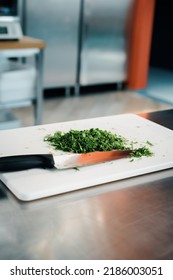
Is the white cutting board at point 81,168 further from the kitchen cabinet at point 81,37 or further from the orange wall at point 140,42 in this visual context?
the orange wall at point 140,42

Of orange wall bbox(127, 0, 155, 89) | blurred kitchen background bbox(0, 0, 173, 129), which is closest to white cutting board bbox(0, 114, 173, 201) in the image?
blurred kitchen background bbox(0, 0, 173, 129)

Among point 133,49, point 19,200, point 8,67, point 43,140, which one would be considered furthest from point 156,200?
point 133,49

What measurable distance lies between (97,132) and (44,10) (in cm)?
340

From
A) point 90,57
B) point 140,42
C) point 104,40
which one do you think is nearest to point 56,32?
point 90,57

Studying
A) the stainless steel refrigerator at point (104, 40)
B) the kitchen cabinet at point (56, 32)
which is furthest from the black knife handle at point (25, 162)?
the stainless steel refrigerator at point (104, 40)

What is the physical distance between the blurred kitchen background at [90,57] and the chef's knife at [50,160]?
8.85 ft

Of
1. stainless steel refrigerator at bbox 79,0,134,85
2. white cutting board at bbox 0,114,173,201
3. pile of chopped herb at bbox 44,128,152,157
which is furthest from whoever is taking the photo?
stainless steel refrigerator at bbox 79,0,134,85

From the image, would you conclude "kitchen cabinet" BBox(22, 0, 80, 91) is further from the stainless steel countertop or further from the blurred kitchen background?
the stainless steel countertop

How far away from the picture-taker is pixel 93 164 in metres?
0.93

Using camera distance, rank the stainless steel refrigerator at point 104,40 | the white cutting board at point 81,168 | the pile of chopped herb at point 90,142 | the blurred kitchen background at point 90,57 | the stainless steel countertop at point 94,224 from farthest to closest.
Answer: the stainless steel refrigerator at point 104,40, the blurred kitchen background at point 90,57, the pile of chopped herb at point 90,142, the white cutting board at point 81,168, the stainless steel countertop at point 94,224

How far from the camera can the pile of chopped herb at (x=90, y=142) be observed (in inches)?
A: 38.4

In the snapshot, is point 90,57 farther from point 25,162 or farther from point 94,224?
point 94,224

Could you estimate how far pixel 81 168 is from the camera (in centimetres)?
91

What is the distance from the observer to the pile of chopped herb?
3.20 ft
